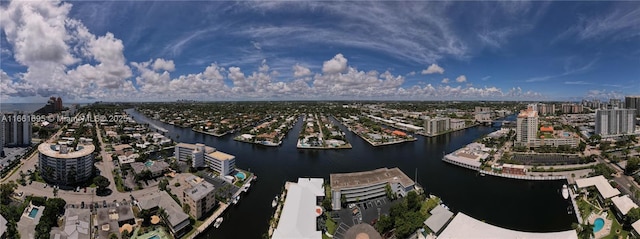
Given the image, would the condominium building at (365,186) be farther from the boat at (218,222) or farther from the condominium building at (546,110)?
the condominium building at (546,110)

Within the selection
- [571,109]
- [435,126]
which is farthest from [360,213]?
[571,109]

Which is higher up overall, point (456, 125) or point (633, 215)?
point (456, 125)

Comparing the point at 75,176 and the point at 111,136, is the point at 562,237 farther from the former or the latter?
the point at 111,136

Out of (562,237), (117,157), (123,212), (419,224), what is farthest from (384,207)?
(117,157)

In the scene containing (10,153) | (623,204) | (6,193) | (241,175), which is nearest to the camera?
(623,204)

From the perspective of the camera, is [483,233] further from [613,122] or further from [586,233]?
[613,122]

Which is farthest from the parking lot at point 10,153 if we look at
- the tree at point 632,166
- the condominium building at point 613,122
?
the condominium building at point 613,122

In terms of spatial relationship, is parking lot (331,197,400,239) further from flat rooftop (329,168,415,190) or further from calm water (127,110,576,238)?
calm water (127,110,576,238)
